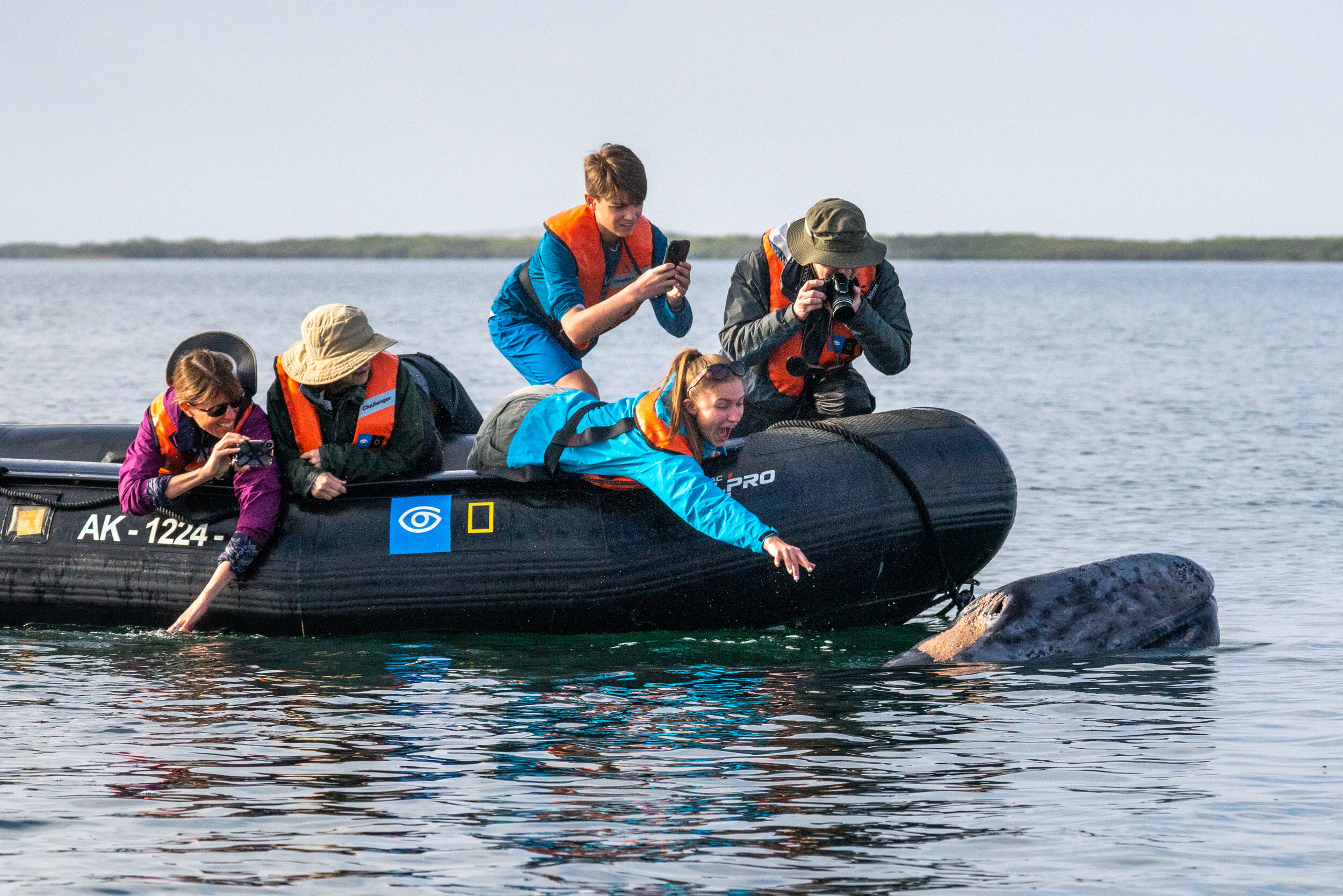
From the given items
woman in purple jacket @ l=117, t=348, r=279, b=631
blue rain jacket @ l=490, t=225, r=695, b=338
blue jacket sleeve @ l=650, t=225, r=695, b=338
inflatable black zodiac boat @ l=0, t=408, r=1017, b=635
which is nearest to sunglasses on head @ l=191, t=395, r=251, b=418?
woman in purple jacket @ l=117, t=348, r=279, b=631

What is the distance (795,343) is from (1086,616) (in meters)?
1.80

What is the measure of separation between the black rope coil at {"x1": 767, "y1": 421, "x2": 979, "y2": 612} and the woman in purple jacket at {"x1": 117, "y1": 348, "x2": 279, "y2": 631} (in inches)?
90.9

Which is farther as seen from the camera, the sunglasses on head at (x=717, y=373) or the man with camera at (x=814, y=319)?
the man with camera at (x=814, y=319)

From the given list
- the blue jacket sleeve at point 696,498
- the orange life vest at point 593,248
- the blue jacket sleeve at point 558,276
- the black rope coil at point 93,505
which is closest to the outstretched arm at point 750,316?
the orange life vest at point 593,248

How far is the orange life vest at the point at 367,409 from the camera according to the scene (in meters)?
7.16

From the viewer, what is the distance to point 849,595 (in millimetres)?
7492

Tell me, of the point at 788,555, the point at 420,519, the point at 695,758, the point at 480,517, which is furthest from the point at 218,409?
the point at 695,758

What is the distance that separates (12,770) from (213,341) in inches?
104

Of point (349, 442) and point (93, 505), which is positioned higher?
point (349, 442)

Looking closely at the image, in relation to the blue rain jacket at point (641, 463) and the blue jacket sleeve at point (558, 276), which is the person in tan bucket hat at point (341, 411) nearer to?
the blue rain jacket at point (641, 463)

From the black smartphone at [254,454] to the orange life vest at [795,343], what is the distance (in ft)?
7.63

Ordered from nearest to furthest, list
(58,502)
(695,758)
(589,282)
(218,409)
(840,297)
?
1. (695,758)
2. (218,409)
3. (840,297)
4. (58,502)
5. (589,282)

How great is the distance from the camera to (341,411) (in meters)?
7.20

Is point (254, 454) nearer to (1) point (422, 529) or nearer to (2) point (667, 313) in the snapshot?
(1) point (422, 529)
